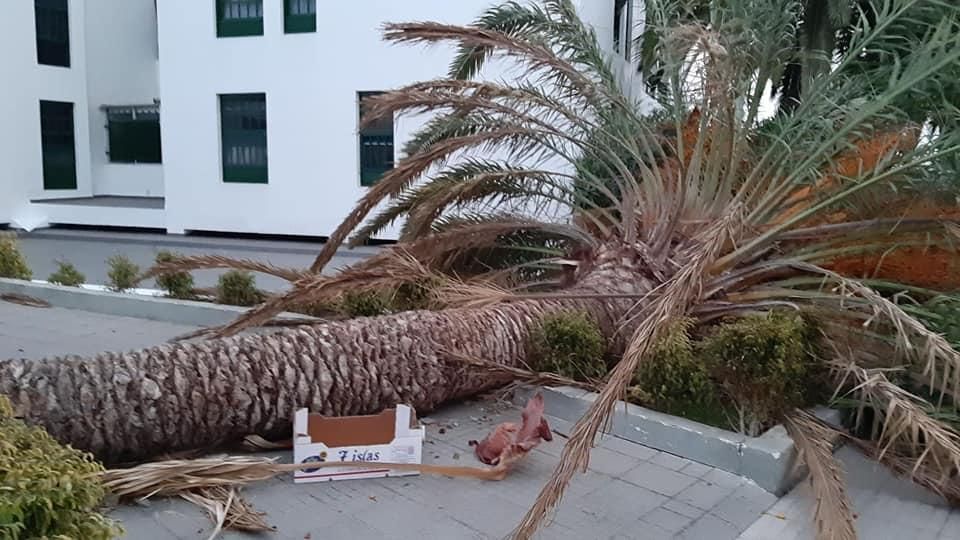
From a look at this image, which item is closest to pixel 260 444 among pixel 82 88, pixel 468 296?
pixel 468 296

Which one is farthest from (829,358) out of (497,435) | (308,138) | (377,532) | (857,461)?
(308,138)

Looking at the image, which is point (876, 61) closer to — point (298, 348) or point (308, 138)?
point (298, 348)

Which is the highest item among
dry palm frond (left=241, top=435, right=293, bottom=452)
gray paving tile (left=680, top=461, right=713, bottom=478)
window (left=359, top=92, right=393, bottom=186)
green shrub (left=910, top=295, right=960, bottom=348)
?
window (left=359, top=92, right=393, bottom=186)

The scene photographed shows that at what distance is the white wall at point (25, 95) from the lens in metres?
17.3

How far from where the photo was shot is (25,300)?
8055mm

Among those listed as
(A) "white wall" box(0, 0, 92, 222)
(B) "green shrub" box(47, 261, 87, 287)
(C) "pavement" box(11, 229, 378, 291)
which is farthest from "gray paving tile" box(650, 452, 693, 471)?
(A) "white wall" box(0, 0, 92, 222)

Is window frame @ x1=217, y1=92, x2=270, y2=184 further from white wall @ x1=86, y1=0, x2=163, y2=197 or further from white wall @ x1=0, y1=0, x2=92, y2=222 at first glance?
white wall @ x1=0, y1=0, x2=92, y2=222

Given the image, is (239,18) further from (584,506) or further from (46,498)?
(46,498)

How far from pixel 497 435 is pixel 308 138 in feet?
37.9

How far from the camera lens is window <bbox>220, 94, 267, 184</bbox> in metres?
15.0

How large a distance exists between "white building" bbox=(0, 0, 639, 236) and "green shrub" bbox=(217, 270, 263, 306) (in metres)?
5.35

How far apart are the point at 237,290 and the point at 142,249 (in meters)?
8.33

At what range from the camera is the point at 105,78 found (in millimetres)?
19516

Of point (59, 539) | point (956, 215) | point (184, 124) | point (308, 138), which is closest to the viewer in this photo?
point (59, 539)
